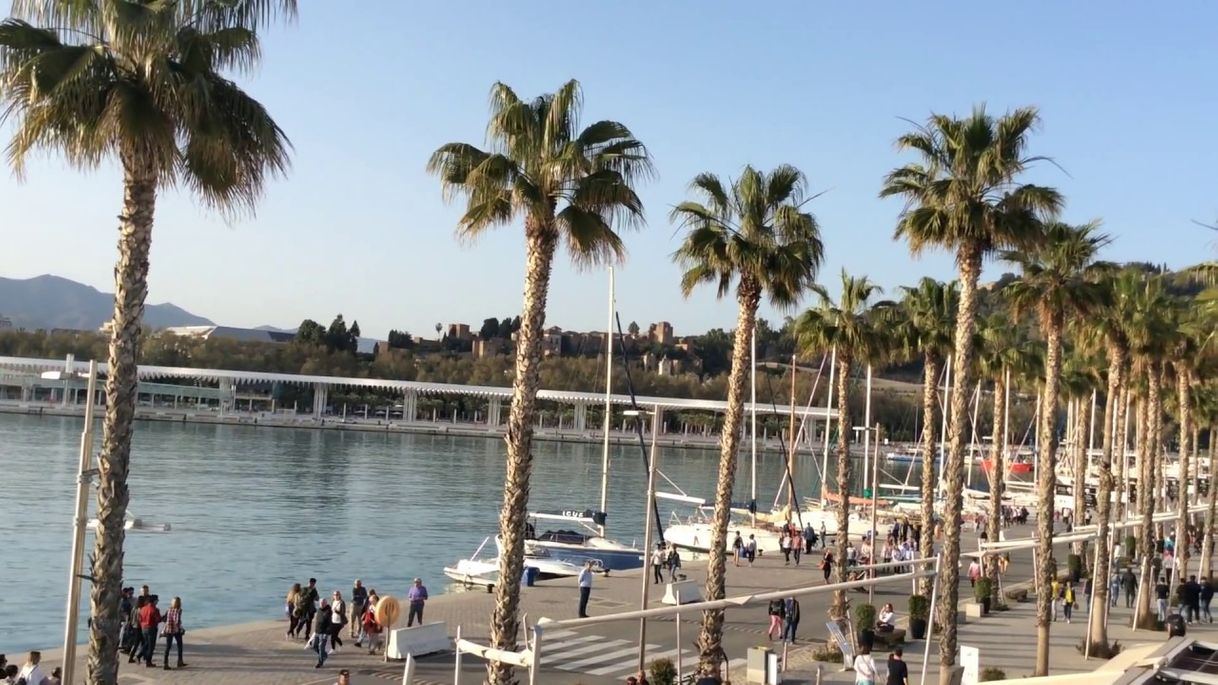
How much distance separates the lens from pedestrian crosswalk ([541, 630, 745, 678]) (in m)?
20.6

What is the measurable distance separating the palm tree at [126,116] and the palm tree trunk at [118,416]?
0.4 inches

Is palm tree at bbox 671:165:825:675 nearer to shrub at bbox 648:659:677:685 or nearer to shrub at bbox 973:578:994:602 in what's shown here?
shrub at bbox 648:659:677:685

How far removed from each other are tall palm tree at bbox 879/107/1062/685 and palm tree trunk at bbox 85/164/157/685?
12941mm

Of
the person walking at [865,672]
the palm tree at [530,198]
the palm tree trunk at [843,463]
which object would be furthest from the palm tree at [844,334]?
the palm tree at [530,198]

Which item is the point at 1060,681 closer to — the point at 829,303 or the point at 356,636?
the point at 356,636

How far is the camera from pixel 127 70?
1092 centimetres

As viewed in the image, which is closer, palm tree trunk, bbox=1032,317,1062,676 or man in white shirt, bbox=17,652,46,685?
man in white shirt, bbox=17,652,46,685

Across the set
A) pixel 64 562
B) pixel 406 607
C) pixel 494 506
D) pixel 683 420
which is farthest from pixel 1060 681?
pixel 683 420

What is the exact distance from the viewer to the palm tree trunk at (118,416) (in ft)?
36.5

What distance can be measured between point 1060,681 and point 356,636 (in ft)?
53.0

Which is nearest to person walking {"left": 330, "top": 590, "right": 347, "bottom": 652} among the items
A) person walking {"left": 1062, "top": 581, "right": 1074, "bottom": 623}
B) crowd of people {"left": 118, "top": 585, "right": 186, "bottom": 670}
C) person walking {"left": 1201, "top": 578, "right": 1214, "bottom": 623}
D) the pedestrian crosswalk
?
crowd of people {"left": 118, "top": 585, "right": 186, "bottom": 670}

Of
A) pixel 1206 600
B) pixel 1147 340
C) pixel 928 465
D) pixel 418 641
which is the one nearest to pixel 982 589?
pixel 928 465

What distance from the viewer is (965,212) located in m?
18.9

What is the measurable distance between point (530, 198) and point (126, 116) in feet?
16.8
